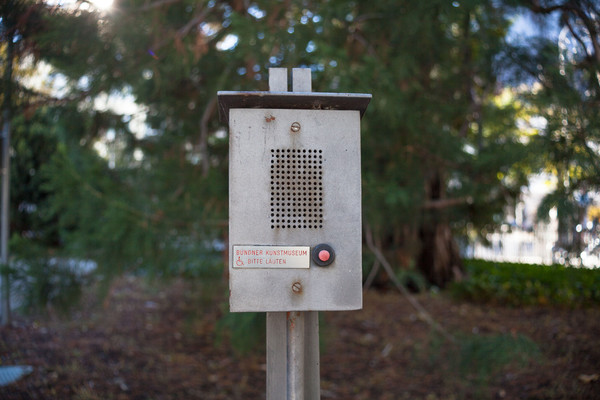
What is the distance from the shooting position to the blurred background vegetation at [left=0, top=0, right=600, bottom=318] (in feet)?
11.3

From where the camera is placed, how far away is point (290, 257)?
6.65 ft

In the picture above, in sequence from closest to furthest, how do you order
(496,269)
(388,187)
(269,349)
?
1. (269,349)
2. (388,187)
3. (496,269)

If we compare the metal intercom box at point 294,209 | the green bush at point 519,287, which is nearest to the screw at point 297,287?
the metal intercom box at point 294,209

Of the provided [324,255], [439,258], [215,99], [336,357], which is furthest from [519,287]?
[324,255]

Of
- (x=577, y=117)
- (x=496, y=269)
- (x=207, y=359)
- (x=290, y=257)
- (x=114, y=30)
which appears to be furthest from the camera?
(x=496, y=269)

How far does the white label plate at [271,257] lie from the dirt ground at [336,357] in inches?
93.2

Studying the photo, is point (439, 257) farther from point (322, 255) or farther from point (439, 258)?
point (322, 255)

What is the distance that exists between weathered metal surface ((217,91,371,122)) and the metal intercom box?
1 centimetres

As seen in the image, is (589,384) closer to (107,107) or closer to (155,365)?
(155,365)

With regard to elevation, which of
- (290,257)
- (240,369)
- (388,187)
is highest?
(388,187)

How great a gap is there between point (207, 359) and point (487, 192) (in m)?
3.72

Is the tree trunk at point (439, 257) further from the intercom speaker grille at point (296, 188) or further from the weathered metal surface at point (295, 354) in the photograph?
the intercom speaker grille at point (296, 188)

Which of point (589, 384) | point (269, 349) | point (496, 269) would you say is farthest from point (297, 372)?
point (496, 269)

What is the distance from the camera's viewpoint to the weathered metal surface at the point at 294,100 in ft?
6.63
